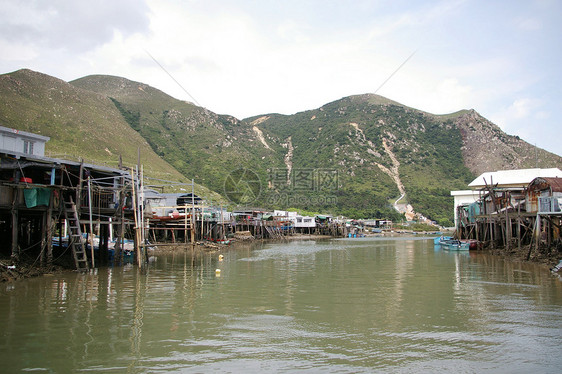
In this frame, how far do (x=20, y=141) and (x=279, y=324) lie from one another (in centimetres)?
2425

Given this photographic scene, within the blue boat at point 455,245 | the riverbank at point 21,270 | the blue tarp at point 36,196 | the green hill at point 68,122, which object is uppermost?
the green hill at point 68,122

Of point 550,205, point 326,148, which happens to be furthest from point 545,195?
point 326,148

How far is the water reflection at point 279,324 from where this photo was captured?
7953 millimetres

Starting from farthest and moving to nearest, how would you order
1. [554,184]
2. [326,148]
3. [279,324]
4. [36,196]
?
[326,148], [554,184], [36,196], [279,324]

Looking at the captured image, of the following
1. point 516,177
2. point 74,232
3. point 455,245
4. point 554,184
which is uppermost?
point 516,177

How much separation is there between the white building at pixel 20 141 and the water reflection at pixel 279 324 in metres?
12.3

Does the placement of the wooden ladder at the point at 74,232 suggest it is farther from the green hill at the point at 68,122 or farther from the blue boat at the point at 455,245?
the green hill at the point at 68,122

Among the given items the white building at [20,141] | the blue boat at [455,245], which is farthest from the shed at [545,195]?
Answer: the white building at [20,141]

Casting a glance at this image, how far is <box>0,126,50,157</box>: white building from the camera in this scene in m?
25.4

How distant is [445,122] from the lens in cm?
12938

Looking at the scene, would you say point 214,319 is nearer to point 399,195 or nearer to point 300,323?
point 300,323

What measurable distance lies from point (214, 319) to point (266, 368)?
13.1 ft

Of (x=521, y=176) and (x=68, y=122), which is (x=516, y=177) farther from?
(x=68, y=122)

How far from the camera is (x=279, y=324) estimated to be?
1069cm
